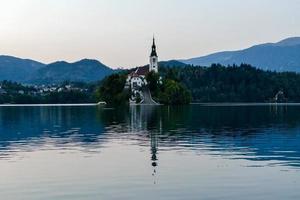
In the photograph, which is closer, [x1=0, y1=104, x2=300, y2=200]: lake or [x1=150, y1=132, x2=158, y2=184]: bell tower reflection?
[x1=0, y1=104, x2=300, y2=200]: lake

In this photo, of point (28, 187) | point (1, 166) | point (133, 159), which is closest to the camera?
point (28, 187)

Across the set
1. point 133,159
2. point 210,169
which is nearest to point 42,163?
point 133,159

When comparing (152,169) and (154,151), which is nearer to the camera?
(152,169)

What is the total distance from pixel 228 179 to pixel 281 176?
2.90 metres

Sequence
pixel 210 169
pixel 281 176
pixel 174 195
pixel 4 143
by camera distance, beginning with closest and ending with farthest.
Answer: pixel 174 195 → pixel 281 176 → pixel 210 169 → pixel 4 143

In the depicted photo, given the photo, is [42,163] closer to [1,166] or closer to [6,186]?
[1,166]

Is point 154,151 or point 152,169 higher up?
point 154,151

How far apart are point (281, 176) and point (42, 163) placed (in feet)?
48.1

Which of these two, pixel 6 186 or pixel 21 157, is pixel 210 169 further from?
pixel 21 157

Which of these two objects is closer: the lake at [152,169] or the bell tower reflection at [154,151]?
the lake at [152,169]

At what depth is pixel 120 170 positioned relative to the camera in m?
30.7

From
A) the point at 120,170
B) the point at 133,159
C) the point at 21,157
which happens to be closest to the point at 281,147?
the point at 133,159

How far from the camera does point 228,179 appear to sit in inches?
1065

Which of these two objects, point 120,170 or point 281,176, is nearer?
point 281,176
